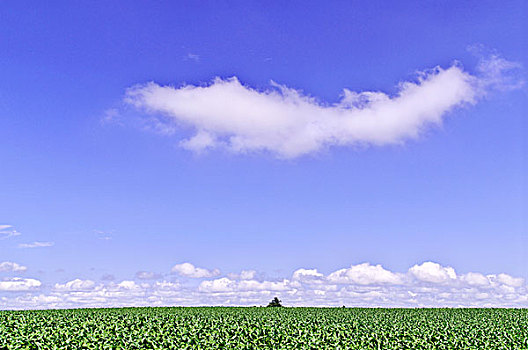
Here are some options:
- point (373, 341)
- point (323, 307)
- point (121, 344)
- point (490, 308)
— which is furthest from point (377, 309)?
point (121, 344)

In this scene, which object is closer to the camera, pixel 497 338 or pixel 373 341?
pixel 373 341

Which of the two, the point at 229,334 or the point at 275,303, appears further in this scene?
the point at 275,303

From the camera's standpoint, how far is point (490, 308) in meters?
54.2

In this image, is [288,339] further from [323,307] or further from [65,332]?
[323,307]

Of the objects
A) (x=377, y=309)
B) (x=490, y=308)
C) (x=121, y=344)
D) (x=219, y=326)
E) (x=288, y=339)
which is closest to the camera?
(x=121, y=344)

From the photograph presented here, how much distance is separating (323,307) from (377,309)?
511 cm

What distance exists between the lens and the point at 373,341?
27109 mm

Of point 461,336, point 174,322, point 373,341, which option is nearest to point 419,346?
point 373,341

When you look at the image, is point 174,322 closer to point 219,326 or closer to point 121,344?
point 219,326

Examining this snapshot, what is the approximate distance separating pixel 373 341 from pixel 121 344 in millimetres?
12281

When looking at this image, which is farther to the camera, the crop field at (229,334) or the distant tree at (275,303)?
the distant tree at (275,303)

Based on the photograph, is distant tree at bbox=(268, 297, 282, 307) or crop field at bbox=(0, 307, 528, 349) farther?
distant tree at bbox=(268, 297, 282, 307)

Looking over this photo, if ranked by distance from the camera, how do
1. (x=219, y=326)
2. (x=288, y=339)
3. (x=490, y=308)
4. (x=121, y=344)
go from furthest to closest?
(x=490, y=308), (x=219, y=326), (x=288, y=339), (x=121, y=344)

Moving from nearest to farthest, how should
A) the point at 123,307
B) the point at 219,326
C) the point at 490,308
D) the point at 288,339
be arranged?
the point at 288,339 < the point at 219,326 < the point at 123,307 < the point at 490,308
